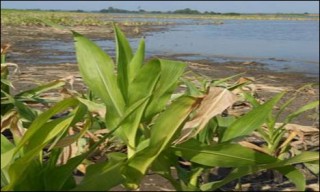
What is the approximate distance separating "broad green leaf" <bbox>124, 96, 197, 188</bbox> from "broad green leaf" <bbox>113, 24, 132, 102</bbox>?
0.30 meters

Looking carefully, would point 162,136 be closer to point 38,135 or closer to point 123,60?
point 38,135

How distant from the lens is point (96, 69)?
57.9 inches

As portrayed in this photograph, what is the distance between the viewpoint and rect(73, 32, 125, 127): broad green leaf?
146cm

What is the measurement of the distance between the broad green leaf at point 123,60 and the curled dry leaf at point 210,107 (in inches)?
9.6

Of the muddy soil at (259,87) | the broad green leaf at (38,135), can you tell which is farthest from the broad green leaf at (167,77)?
the muddy soil at (259,87)

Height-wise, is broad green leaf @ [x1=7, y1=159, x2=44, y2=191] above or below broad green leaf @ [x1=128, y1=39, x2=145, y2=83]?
below

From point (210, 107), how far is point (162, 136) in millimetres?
183

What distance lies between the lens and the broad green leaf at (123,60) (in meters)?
1.48

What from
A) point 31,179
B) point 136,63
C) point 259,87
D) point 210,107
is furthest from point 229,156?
point 259,87

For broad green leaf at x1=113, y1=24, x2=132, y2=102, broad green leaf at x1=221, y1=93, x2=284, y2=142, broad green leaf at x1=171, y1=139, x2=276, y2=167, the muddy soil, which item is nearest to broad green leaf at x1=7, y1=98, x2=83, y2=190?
broad green leaf at x1=113, y1=24, x2=132, y2=102

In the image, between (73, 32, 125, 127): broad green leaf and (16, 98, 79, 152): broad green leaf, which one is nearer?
(16, 98, 79, 152): broad green leaf

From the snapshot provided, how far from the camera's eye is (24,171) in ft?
3.53

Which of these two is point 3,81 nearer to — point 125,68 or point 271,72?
point 125,68

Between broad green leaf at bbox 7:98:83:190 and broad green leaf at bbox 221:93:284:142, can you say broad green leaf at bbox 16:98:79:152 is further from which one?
broad green leaf at bbox 221:93:284:142
